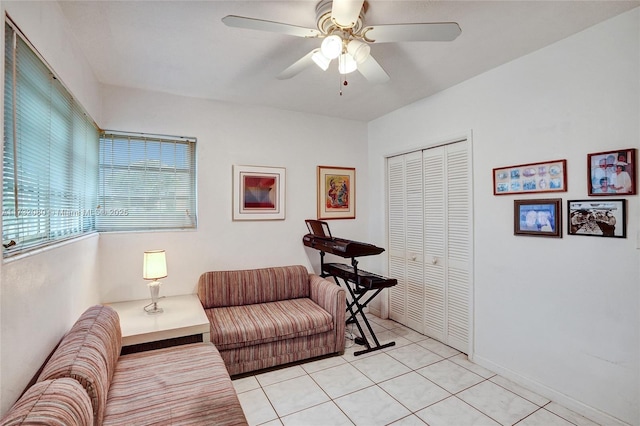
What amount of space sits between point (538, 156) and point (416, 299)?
1953mm

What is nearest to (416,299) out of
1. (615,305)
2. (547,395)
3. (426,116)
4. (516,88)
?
(547,395)

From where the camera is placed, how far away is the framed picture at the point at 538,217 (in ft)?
7.34

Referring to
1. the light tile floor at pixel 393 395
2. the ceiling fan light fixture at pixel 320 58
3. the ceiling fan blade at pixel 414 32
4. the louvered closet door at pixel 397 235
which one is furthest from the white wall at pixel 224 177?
the ceiling fan blade at pixel 414 32

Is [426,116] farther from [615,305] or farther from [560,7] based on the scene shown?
[615,305]

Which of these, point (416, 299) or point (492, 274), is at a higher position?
point (492, 274)

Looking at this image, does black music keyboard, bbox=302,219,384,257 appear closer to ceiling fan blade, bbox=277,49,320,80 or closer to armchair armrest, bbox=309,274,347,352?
armchair armrest, bbox=309,274,347,352

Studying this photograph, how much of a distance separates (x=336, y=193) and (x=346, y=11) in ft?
8.47

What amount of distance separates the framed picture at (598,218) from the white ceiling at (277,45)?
1177mm

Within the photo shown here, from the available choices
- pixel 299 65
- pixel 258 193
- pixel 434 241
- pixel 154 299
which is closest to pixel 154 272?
pixel 154 299

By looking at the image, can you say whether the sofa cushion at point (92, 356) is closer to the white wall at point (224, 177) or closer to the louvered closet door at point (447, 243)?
the white wall at point (224, 177)

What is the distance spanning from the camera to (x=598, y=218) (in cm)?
203

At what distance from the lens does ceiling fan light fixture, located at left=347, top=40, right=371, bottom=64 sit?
1.77 meters

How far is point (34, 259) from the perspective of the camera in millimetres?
1427

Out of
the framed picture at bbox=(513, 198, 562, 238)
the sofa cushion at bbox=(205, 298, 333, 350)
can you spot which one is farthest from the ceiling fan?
the sofa cushion at bbox=(205, 298, 333, 350)
